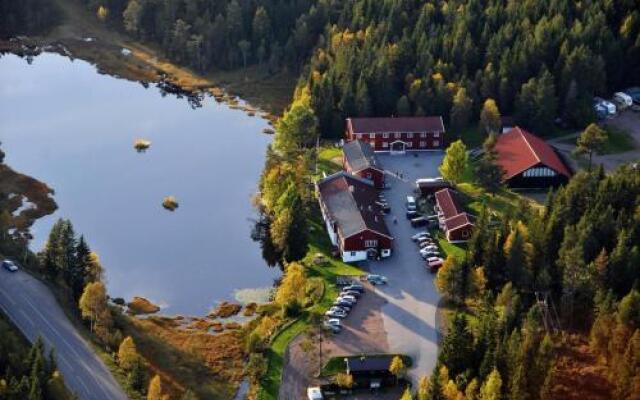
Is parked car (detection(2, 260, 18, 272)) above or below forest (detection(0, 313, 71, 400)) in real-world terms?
above

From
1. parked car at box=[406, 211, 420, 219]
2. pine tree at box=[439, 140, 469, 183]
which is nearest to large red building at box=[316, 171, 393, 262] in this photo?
parked car at box=[406, 211, 420, 219]

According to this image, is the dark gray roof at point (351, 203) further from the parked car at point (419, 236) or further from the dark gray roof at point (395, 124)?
the dark gray roof at point (395, 124)

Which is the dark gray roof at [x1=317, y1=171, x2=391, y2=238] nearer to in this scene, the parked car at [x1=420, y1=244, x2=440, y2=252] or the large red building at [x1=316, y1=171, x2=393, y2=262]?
the large red building at [x1=316, y1=171, x2=393, y2=262]

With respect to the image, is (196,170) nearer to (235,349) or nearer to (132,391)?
(235,349)

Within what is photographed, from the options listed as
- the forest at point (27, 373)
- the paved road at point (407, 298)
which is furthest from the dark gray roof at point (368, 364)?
the forest at point (27, 373)

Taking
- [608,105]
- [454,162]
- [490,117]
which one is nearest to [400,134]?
[490,117]

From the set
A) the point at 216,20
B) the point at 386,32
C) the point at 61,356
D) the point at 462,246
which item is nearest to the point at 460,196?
the point at 462,246

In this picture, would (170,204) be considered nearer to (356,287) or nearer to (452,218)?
(356,287)
